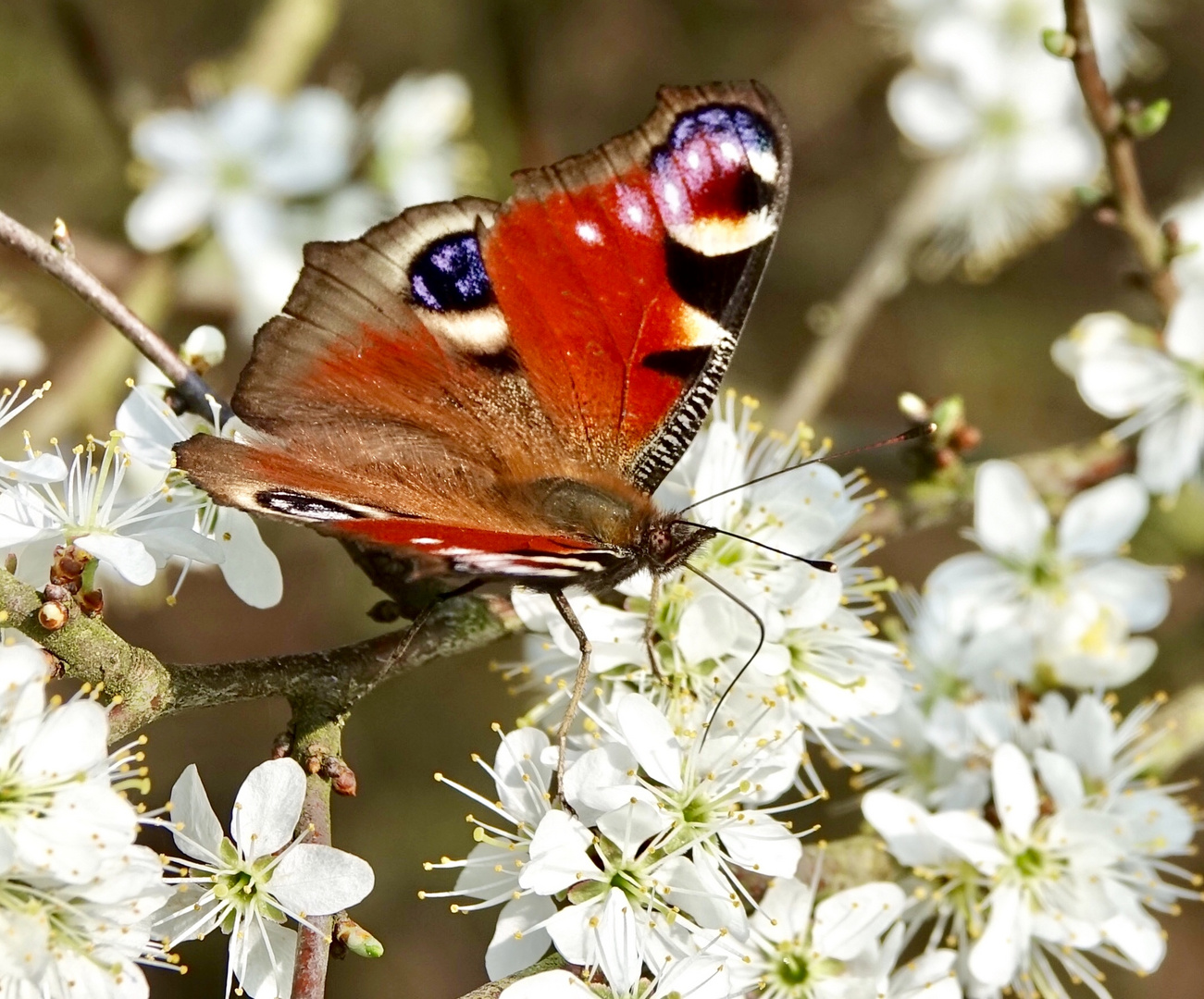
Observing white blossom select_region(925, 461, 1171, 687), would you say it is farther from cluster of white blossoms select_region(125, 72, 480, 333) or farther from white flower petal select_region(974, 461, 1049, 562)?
cluster of white blossoms select_region(125, 72, 480, 333)

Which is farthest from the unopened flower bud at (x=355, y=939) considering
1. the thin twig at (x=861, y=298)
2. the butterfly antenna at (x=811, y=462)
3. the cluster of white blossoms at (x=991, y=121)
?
the cluster of white blossoms at (x=991, y=121)

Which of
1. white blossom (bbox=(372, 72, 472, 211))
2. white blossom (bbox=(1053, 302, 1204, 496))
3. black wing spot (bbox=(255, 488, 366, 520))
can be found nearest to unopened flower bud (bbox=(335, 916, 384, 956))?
black wing spot (bbox=(255, 488, 366, 520))

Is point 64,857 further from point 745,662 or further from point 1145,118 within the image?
point 1145,118

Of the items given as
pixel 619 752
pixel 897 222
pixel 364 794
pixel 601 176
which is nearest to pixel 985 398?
pixel 897 222

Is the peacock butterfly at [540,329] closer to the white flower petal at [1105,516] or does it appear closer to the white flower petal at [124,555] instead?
the white flower petal at [124,555]

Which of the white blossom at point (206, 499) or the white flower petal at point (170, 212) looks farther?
the white flower petal at point (170, 212)

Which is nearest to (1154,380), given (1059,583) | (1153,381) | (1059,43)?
(1153,381)

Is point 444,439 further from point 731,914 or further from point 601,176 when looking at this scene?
point 731,914
